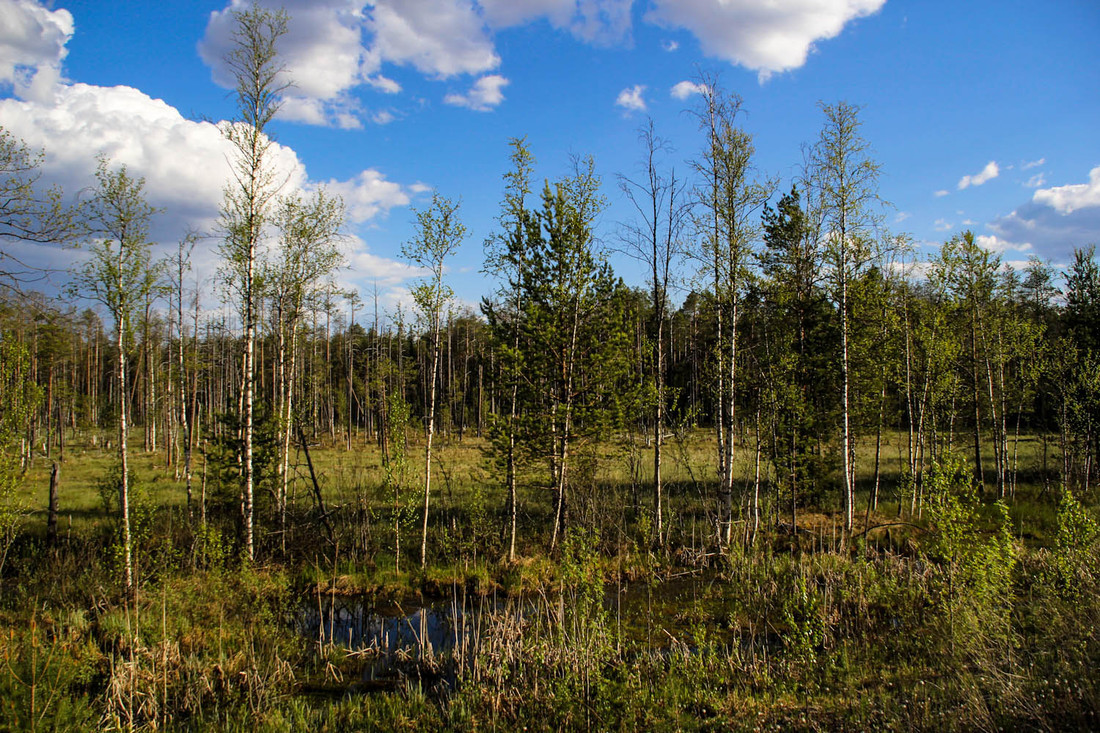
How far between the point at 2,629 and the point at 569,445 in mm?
11896

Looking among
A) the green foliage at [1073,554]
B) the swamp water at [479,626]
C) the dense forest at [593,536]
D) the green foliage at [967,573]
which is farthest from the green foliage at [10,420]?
the green foliage at [1073,554]

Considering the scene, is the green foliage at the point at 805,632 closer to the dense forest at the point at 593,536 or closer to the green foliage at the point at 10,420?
the dense forest at the point at 593,536

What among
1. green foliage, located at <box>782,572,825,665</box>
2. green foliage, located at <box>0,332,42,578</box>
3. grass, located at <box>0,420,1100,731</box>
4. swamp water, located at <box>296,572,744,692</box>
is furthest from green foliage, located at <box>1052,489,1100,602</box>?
green foliage, located at <box>0,332,42,578</box>

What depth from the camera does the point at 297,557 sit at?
578 inches

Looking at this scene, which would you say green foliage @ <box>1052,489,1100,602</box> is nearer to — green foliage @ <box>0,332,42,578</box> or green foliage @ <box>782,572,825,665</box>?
green foliage @ <box>782,572,825,665</box>

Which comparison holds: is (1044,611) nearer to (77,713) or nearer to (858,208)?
(858,208)

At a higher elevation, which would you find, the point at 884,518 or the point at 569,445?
the point at 569,445

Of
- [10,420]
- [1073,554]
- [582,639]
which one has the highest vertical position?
[10,420]

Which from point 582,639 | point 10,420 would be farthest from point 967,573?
point 10,420

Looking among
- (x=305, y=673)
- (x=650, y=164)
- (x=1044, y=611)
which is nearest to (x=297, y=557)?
(x=305, y=673)

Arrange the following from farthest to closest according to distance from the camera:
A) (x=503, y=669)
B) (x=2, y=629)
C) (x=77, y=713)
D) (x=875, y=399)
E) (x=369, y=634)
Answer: (x=875, y=399) < (x=369, y=634) < (x=2, y=629) < (x=503, y=669) < (x=77, y=713)

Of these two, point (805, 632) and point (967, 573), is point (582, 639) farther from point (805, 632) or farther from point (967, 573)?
point (967, 573)

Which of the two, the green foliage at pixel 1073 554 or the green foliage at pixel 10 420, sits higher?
the green foliage at pixel 10 420

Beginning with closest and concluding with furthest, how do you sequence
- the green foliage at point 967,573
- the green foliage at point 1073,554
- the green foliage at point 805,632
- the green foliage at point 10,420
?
the green foliage at point 967,573 → the green foliage at point 805,632 → the green foliage at point 1073,554 → the green foliage at point 10,420
